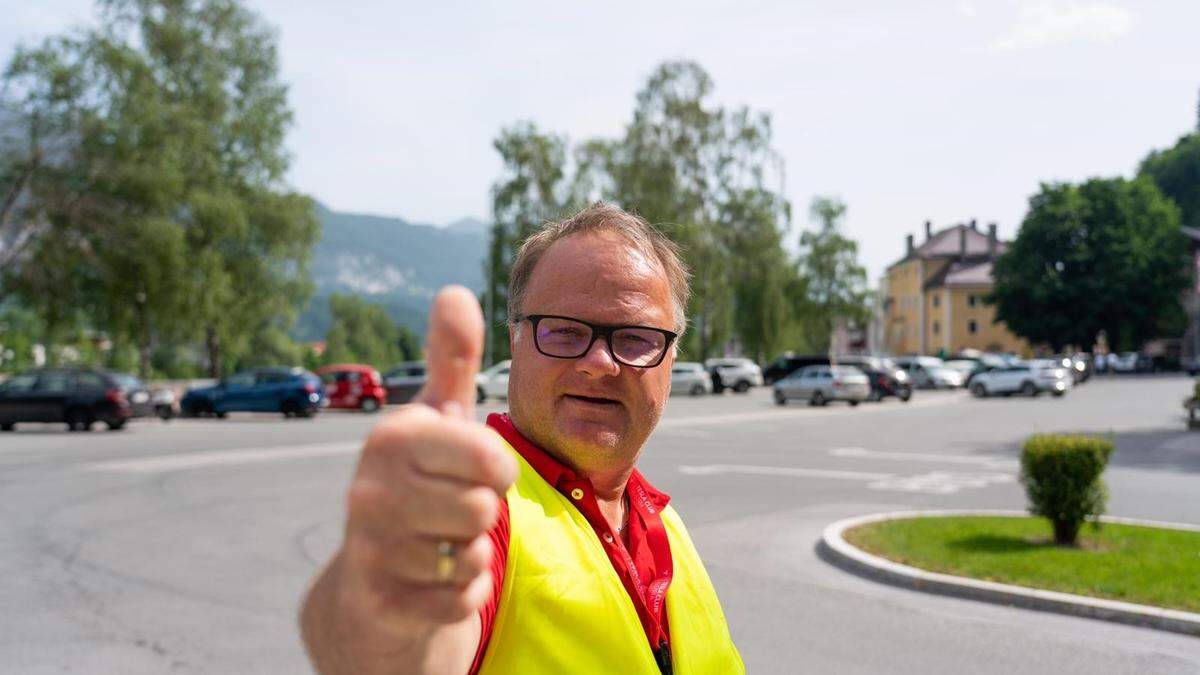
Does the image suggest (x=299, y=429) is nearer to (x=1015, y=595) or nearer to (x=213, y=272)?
(x=213, y=272)

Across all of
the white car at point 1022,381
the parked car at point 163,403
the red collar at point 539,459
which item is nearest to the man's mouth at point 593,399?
the red collar at point 539,459

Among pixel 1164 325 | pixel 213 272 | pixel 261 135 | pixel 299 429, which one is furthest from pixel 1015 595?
pixel 1164 325

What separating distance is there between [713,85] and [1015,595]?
46353mm

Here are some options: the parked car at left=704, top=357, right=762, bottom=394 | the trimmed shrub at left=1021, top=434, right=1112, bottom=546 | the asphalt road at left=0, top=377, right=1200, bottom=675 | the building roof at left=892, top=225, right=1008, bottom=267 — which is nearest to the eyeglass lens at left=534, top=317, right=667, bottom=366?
the asphalt road at left=0, top=377, right=1200, bottom=675

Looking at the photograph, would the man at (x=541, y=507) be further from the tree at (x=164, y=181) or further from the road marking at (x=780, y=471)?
the tree at (x=164, y=181)

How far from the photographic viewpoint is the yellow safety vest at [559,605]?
1578 mm

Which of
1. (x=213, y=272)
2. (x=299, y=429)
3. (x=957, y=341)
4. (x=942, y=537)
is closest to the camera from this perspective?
(x=942, y=537)

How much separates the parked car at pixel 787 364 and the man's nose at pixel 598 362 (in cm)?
4504

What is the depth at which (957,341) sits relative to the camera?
10700cm

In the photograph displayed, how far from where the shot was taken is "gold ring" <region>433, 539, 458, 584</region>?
3.08 feet

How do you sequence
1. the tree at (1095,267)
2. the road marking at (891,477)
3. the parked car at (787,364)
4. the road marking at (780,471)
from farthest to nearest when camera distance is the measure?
the tree at (1095,267)
the parked car at (787,364)
the road marking at (780,471)
the road marking at (891,477)

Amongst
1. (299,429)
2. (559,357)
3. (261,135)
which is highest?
(261,135)

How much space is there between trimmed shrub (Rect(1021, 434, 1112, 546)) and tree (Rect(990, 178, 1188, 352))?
6134 cm

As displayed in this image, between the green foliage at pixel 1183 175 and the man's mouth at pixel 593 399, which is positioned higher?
the green foliage at pixel 1183 175
